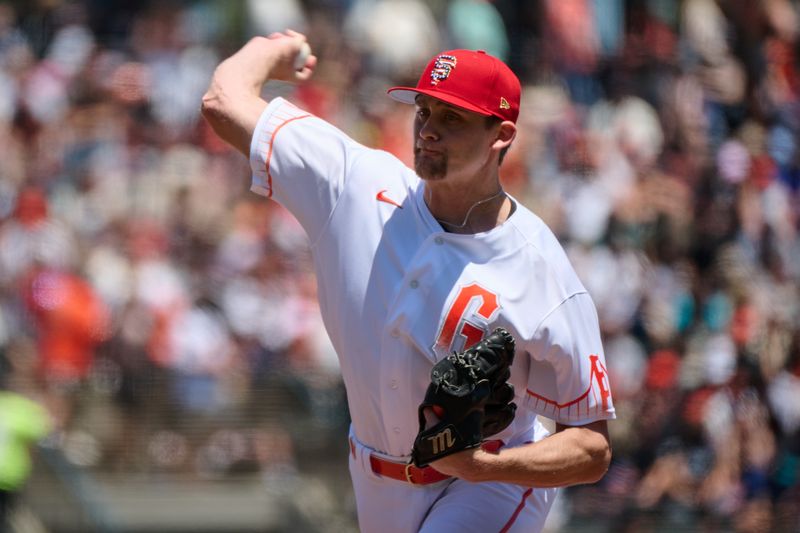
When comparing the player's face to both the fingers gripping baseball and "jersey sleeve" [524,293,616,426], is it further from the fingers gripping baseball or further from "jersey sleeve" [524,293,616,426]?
the fingers gripping baseball

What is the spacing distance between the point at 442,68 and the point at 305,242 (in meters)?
6.95

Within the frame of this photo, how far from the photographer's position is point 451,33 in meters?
13.2

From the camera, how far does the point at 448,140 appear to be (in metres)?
4.39

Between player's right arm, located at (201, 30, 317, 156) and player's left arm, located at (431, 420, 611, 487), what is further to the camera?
player's right arm, located at (201, 30, 317, 156)

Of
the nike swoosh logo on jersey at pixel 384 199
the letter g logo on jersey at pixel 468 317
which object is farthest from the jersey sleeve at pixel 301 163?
the letter g logo on jersey at pixel 468 317

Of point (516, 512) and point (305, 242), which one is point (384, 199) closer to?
point (516, 512)

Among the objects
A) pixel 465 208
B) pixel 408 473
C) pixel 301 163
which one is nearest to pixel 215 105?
pixel 301 163

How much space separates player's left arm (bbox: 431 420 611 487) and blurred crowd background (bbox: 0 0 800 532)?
5.47 metres

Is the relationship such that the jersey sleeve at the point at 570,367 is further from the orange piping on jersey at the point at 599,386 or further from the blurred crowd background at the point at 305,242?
the blurred crowd background at the point at 305,242

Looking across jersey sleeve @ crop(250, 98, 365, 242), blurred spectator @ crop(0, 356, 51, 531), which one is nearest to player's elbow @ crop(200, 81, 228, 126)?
jersey sleeve @ crop(250, 98, 365, 242)

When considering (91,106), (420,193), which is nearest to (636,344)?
(91,106)

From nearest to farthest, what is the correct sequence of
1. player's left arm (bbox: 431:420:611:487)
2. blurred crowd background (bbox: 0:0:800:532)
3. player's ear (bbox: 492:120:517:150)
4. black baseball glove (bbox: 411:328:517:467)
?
black baseball glove (bbox: 411:328:517:467) < player's left arm (bbox: 431:420:611:487) < player's ear (bbox: 492:120:517:150) < blurred crowd background (bbox: 0:0:800:532)

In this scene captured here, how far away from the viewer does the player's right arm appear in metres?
4.61

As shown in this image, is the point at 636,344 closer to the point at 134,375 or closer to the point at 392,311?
the point at 134,375
